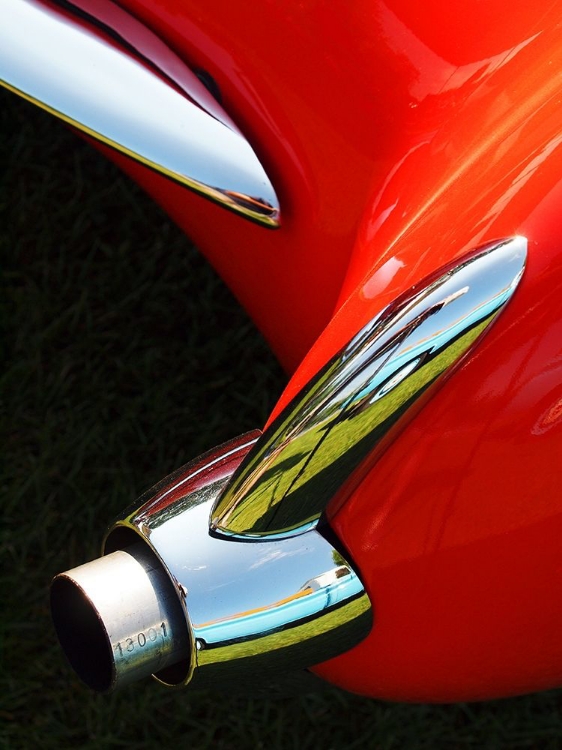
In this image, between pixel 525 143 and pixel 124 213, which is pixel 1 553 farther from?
pixel 525 143

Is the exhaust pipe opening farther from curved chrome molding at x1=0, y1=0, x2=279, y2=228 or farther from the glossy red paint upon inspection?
curved chrome molding at x1=0, y1=0, x2=279, y2=228

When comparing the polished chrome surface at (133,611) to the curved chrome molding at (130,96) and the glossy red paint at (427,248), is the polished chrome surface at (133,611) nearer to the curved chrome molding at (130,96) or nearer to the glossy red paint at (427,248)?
the glossy red paint at (427,248)

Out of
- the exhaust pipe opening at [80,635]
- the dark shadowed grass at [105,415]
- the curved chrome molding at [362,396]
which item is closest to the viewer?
the curved chrome molding at [362,396]

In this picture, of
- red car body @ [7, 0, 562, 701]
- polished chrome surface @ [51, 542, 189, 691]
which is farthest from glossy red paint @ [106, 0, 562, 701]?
polished chrome surface @ [51, 542, 189, 691]

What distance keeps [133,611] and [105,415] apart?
1.04 m

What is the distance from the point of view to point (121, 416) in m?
1.92

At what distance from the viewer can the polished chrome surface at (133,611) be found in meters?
0.91

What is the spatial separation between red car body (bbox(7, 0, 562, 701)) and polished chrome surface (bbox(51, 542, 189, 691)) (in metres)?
0.16

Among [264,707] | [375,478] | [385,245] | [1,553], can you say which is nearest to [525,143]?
[385,245]

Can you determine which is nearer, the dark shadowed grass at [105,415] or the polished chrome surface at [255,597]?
the polished chrome surface at [255,597]

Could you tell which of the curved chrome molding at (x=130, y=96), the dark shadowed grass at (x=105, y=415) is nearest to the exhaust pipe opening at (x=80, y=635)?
the curved chrome molding at (x=130, y=96)

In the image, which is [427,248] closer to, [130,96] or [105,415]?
[130,96]

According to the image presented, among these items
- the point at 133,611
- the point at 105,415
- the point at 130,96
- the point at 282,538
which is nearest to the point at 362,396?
the point at 282,538

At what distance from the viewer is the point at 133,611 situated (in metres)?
0.91
